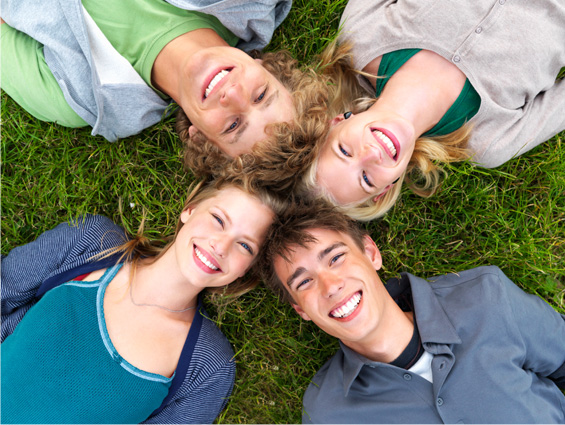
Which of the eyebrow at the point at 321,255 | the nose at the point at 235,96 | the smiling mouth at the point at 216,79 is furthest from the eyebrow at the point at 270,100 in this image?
the eyebrow at the point at 321,255

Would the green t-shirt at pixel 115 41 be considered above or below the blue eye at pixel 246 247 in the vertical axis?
above

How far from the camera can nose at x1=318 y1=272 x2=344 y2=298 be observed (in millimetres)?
2406

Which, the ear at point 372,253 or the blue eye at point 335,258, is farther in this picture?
the ear at point 372,253

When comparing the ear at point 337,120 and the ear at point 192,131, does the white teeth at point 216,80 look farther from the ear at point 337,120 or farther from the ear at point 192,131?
the ear at point 337,120

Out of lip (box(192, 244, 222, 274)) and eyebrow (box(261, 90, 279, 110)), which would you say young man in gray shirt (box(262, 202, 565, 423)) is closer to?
lip (box(192, 244, 222, 274))

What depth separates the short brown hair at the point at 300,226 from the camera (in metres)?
2.50

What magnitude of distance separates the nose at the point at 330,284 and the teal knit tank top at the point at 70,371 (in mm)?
1244

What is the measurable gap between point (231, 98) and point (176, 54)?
25.5 inches

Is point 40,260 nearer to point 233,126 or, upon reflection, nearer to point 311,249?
point 233,126

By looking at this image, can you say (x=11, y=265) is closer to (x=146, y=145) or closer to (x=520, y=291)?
(x=146, y=145)

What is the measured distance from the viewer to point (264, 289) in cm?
320

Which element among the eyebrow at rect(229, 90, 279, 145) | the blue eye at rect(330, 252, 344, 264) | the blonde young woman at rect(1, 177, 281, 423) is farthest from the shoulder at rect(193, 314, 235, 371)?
the eyebrow at rect(229, 90, 279, 145)

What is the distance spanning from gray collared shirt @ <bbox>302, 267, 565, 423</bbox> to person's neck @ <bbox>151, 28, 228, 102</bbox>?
76.9 inches

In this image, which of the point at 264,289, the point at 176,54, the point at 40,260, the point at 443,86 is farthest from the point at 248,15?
the point at 40,260
